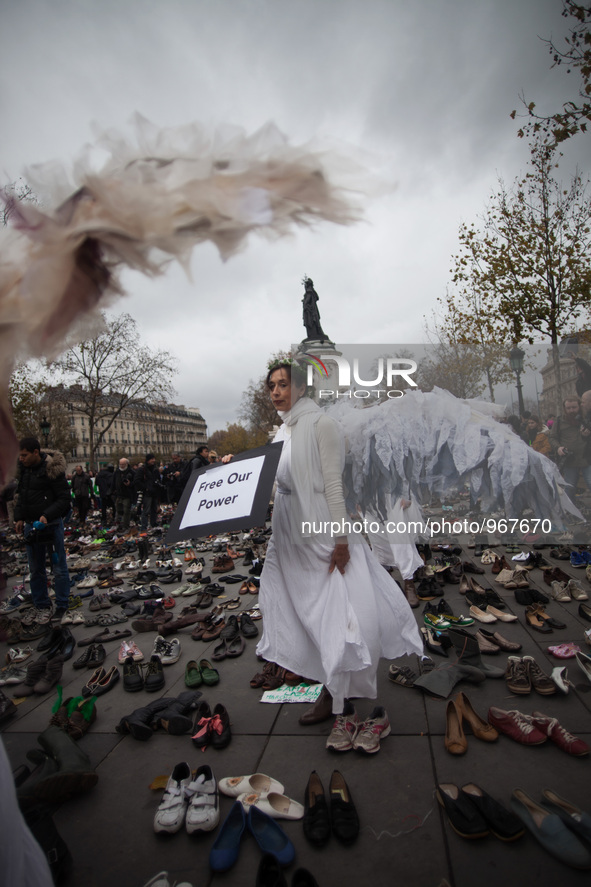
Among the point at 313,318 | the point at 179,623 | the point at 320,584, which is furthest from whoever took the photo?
the point at 313,318

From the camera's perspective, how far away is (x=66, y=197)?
1.32 metres

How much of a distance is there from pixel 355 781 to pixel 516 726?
0.94 metres

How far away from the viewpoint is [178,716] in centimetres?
283

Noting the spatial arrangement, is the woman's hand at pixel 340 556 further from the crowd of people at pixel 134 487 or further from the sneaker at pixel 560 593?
the crowd of people at pixel 134 487

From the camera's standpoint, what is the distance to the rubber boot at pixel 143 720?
2766 millimetres

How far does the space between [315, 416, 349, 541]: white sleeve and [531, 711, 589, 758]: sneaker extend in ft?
4.99

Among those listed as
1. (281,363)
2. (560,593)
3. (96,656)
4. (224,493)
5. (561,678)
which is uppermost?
(281,363)

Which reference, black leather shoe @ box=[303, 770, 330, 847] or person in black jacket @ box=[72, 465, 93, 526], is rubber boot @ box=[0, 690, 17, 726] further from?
person in black jacket @ box=[72, 465, 93, 526]

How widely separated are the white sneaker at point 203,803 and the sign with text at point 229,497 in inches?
46.0

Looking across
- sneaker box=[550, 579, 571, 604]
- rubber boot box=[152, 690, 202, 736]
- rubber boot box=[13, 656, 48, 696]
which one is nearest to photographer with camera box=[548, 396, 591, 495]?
sneaker box=[550, 579, 571, 604]

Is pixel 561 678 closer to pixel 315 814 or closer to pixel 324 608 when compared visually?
pixel 324 608

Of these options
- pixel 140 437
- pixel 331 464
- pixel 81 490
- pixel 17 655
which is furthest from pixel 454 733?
pixel 140 437

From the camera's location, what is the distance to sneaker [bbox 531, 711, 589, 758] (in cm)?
225

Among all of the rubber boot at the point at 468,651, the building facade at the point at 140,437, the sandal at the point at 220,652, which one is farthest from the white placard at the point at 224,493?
the building facade at the point at 140,437
